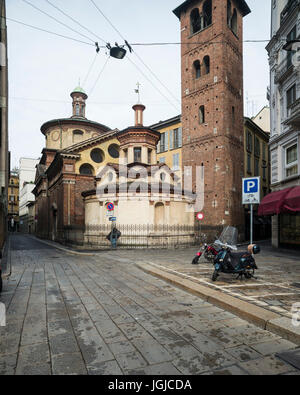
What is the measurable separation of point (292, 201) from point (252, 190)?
6.95 metres

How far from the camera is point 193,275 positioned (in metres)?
8.03

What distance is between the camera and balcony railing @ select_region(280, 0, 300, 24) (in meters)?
14.8

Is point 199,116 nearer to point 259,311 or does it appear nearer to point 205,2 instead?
point 205,2

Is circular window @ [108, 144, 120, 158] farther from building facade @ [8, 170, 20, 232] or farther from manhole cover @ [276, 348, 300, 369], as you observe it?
building facade @ [8, 170, 20, 232]


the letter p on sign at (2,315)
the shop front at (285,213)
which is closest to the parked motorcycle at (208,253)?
the shop front at (285,213)

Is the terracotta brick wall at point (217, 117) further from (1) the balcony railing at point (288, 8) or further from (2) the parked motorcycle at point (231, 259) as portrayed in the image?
(2) the parked motorcycle at point (231, 259)

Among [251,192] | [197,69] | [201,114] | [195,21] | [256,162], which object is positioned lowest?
[251,192]

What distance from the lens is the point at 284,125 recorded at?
642 inches

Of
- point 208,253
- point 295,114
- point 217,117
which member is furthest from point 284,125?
point 208,253

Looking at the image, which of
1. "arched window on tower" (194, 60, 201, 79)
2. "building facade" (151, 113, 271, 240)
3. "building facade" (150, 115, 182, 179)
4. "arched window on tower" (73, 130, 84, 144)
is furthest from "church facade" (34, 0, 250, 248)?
"building facade" (150, 115, 182, 179)

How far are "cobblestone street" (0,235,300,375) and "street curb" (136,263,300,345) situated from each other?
0.12m

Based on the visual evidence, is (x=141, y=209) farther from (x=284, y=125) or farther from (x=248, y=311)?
(x=248, y=311)

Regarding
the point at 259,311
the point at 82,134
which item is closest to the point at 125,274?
the point at 259,311
